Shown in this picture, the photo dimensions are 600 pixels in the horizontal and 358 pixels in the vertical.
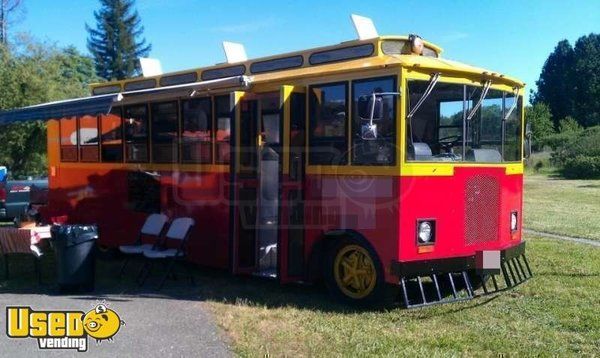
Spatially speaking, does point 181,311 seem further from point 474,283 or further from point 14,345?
point 474,283

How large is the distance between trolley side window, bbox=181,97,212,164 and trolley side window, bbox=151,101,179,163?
184mm

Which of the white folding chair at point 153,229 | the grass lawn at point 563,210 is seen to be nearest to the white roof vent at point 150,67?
the white folding chair at point 153,229

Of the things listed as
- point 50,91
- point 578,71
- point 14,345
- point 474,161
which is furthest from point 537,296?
point 578,71

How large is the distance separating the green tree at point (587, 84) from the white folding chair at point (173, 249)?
76526 mm

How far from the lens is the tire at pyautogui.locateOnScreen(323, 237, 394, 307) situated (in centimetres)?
693

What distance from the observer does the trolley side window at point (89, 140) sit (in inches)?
430

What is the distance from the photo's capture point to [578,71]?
81.4m

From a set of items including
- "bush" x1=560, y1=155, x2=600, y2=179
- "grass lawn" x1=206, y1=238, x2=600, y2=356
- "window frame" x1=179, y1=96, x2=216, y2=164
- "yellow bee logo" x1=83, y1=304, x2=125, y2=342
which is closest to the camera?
"grass lawn" x1=206, y1=238, x2=600, y2=356

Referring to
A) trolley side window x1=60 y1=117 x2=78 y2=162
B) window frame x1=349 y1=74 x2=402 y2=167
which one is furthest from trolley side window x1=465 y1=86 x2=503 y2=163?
trolley side window x1=60 y1=117 x2=78 y2=162

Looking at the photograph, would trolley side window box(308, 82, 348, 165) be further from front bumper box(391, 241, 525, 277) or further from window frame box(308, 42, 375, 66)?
front bumper box(391, 241, 525, 277)

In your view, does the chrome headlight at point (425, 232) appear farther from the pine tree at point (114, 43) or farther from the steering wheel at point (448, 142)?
the pine tree at point (114, 43)

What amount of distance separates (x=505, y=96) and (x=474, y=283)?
243 centimetres

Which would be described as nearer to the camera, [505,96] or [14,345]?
[14,345]

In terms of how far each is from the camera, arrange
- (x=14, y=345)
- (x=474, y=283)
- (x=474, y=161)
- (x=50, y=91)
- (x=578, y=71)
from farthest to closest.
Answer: (x=578, y=71), (x=50, y=91), (x=474, y=283), (x=474, y=161), (x=14, y=345)
